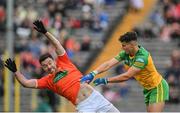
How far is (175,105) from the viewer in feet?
82.7

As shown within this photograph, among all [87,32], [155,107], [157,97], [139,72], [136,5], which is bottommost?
[87,32]

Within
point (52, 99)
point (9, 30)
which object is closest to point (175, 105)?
point (52, 99)

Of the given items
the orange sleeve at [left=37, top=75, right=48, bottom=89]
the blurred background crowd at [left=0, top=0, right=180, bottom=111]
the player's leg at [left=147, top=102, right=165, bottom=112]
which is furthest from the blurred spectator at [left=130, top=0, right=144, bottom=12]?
the orange sleeve at [left=37, top=75, right=48, bottom=89]

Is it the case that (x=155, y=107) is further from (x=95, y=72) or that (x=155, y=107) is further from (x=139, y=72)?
(x=95, y=72)

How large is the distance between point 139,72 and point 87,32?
12.2 metres

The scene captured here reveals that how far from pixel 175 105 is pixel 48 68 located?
9282 millimetres

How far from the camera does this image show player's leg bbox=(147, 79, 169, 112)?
17.2m

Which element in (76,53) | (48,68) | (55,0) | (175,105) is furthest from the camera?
(55,0)

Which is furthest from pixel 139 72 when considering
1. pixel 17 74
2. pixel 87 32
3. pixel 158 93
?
pixel 87 32

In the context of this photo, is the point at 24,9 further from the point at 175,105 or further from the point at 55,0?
the point at 175,105

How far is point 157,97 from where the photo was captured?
17250mm

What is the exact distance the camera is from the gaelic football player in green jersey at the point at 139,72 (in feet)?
55.0

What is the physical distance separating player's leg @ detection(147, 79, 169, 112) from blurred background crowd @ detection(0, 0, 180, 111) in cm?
814

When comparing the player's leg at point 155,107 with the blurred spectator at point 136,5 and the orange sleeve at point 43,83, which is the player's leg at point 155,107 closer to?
the orange sleeve at point 43,83
